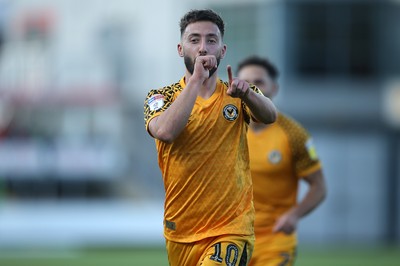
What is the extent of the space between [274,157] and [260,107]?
8.07 ft

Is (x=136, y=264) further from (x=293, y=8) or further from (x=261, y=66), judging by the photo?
(x=293, y=8)

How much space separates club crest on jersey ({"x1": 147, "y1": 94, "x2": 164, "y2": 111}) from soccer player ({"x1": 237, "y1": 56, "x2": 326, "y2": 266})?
230 cm

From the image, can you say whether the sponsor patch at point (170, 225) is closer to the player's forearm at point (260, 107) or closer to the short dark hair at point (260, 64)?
the player's forearm at point (260, 107)

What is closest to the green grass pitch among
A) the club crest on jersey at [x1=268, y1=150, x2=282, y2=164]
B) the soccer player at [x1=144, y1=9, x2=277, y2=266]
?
the club crest on jersey at [x1=268, y1=150, x2=282, y2=164]

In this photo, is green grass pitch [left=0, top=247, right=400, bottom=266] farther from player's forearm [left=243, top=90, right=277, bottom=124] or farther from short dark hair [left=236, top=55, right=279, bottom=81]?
player's forearm [left=243, top=90, right=277, bottom=124]

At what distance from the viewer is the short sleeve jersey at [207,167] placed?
22.7 feet

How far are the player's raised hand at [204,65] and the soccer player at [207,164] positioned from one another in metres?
0.17

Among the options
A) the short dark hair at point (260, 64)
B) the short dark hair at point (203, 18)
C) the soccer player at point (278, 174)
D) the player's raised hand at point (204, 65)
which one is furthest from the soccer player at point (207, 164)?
the short dark hair at point (260, 64)

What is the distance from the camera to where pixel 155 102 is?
6855 mm

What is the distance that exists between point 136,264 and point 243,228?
12741 mm

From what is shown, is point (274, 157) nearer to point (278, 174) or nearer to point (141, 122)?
point (278, 174)

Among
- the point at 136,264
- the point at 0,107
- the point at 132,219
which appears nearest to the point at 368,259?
the point at 136,264

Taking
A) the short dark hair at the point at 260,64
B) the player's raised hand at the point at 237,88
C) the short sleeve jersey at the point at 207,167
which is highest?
the short dark hair at the point at 260,64

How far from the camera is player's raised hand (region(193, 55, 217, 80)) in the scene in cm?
650
